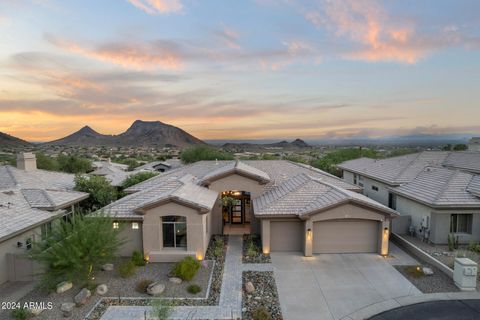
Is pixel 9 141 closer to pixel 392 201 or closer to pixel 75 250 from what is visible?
pixel 75 250

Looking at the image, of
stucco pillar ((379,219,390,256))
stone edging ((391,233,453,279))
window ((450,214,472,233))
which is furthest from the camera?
window ((450,214,472,233))

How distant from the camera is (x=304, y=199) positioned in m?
16.8

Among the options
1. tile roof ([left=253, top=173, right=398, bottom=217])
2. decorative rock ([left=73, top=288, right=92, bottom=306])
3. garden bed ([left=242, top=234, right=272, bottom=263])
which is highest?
tile roof ([left=253, top=173, right=398, bottom=217])

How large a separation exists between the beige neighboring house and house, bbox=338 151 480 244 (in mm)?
22918

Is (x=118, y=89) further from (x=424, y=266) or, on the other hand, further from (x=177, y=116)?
(x=424, y=266)

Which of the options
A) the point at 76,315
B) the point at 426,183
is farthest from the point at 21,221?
the point at 426,183

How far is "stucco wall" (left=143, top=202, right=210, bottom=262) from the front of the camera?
590 inches

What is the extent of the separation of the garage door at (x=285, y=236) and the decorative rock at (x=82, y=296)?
9.95 meters

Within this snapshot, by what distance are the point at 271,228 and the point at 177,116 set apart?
170 feet

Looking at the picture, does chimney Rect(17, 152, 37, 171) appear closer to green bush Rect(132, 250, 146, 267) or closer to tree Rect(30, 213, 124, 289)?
tree Rect(30, 213, 124, 289)

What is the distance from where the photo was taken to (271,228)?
16.4 meters

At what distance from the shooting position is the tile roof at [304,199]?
15.3 m

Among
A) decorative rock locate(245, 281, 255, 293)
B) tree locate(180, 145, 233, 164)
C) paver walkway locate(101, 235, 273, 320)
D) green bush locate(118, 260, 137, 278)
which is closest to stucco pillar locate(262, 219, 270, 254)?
paver walkway locate(101, 235, 273, 320)

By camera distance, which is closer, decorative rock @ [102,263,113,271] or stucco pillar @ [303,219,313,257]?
decorative rock @ [102,263,113,271]
